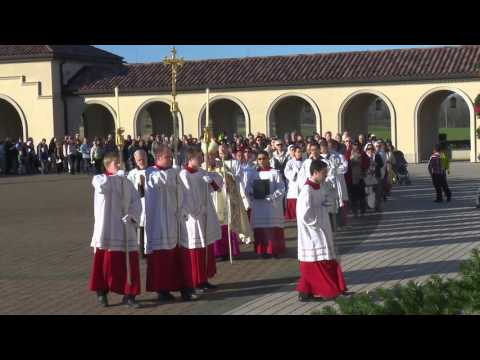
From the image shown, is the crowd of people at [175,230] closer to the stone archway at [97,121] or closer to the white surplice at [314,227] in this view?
the white surplice at [314,227]

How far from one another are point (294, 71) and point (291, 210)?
2249cm

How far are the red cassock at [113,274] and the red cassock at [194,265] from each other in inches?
26.2

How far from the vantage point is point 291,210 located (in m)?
16.5

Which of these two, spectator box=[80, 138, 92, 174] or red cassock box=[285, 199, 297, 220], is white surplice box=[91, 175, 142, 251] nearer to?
red cassock box=[285, 199, 297, 220]

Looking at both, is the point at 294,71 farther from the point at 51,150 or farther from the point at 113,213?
the point at 113,213

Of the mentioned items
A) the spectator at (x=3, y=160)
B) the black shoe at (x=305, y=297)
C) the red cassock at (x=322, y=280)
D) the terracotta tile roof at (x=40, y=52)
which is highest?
the terracotta tile roof at (x=40, y=52)

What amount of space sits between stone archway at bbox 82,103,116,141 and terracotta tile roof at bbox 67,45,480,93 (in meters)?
1.58


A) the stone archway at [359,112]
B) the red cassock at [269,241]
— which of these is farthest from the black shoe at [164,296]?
the stone archway at [359,112]

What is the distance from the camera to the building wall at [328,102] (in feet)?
115

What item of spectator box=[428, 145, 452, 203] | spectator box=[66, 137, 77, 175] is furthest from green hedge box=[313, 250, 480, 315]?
spectator box=[66, 137, 77, 175]

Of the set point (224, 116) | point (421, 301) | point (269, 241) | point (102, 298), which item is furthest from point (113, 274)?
point (224, 116)

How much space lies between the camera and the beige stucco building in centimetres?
3534
